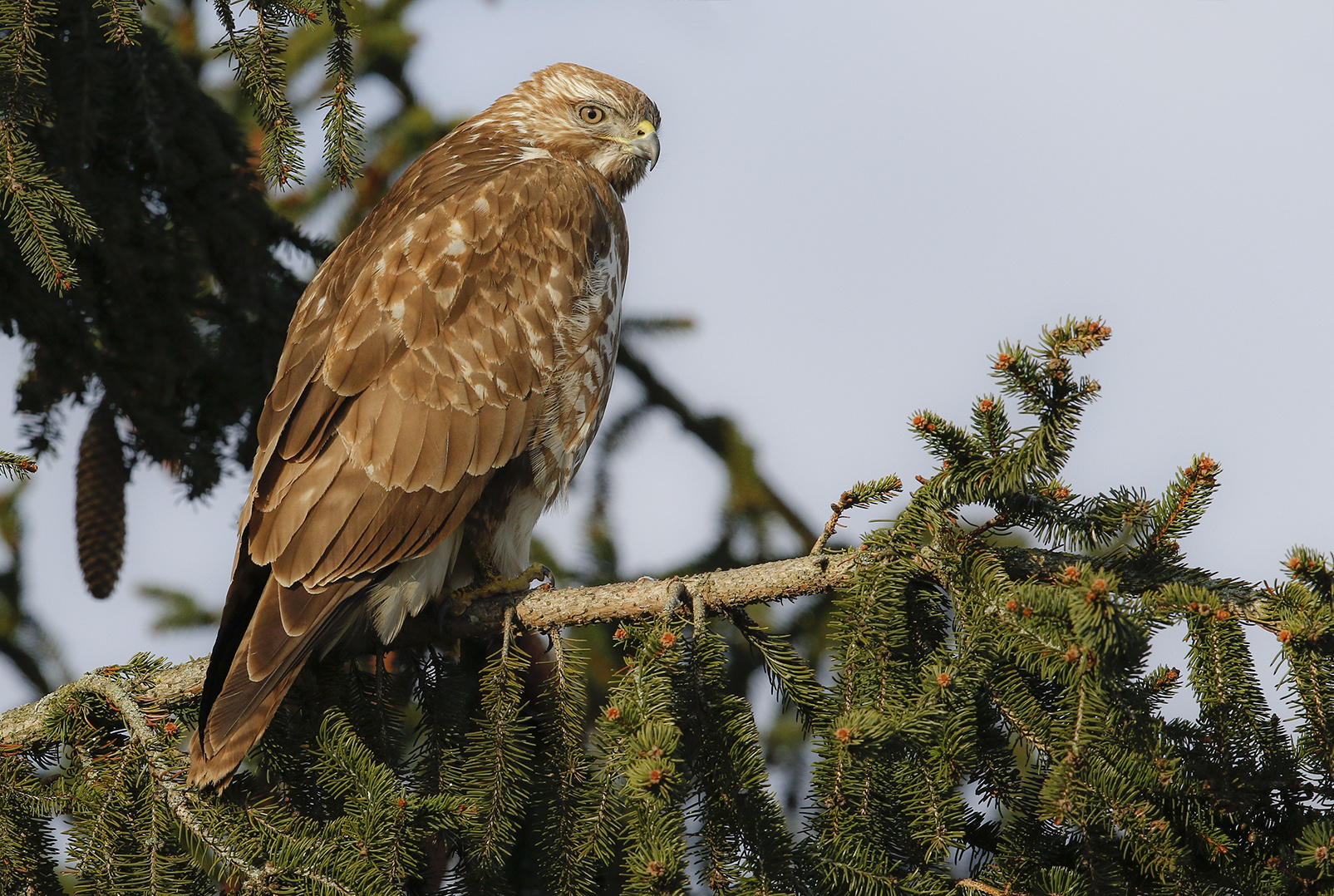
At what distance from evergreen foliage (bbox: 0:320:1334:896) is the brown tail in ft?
0.32

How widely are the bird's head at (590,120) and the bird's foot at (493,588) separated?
201 centimetres

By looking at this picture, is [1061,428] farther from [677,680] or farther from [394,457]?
[394,457]

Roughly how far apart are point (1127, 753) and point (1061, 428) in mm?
625

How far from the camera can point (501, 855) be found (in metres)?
2.54

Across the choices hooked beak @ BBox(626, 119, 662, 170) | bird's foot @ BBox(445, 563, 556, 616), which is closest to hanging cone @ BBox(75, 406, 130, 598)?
bird's foot @ BBox(445, 563, 556, 616)

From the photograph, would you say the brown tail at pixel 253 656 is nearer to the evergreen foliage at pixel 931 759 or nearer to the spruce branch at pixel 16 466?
the evergreen foliage at pixel 931 759

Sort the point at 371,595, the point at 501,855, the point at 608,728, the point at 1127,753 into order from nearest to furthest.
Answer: the point at 1127,753, the point at 608,728, the point at 501,855, the point at 371,595

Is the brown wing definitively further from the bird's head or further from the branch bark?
the bird's head

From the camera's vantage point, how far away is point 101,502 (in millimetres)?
3887

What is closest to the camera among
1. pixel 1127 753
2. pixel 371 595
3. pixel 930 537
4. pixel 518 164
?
pixel 1127 753

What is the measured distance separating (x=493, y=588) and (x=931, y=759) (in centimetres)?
168

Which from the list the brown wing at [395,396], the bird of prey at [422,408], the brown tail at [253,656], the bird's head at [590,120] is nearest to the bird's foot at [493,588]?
the bird of prey at [422,408]

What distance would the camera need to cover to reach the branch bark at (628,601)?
2.61 meters

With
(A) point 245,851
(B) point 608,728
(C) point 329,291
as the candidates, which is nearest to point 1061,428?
(B) point 608,728
